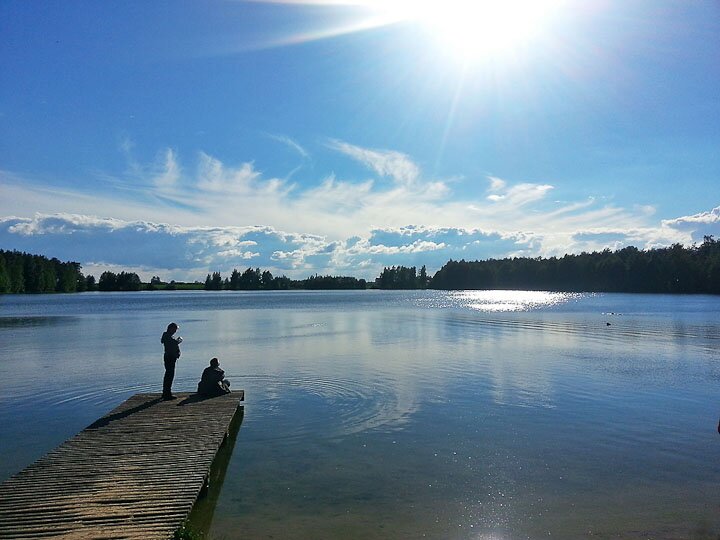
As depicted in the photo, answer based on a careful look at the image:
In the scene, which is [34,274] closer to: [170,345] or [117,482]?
[170,345]

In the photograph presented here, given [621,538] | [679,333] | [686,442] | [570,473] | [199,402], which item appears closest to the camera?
[621,538]

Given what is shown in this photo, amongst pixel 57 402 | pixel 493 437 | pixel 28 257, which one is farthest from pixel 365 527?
pixel 28 257

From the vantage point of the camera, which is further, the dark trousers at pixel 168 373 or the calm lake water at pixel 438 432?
the dark trousers at pixel 168 373

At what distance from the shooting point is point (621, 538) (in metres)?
9.30

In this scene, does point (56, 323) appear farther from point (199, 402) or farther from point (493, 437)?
point (493, 437)

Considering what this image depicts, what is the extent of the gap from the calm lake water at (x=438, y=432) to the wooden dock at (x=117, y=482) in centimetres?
91

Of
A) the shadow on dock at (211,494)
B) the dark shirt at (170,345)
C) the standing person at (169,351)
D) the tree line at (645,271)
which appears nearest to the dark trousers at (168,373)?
the standing person at (169,351)

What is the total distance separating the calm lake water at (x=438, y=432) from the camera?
404 inches

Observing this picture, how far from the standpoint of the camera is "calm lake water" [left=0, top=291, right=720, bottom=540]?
33.7 feet

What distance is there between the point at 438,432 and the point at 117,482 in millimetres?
8237

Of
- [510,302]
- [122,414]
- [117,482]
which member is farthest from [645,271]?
[117,482]

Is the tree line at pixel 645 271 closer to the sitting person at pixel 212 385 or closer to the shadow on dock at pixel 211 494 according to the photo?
the sitting person at pixel 212 385

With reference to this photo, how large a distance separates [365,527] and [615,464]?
6.25 metres

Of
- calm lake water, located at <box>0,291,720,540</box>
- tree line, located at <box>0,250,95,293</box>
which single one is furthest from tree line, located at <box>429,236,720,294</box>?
tree line, located at <box>0,250,95,293</box>
